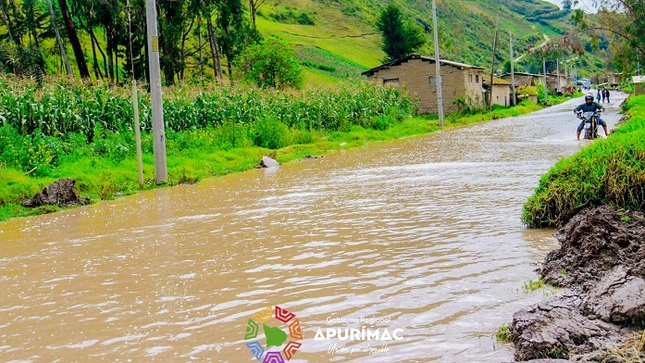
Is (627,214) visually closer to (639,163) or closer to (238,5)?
(639,163)

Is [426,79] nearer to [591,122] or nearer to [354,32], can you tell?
[591,122]

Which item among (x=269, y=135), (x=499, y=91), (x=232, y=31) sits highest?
(x=232, y=31)

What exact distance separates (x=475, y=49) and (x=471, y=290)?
140225mm

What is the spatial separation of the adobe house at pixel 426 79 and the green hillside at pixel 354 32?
18.5m

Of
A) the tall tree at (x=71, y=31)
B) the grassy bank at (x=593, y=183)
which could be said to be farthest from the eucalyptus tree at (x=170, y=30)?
the grassy bank at (x=593, y=183)

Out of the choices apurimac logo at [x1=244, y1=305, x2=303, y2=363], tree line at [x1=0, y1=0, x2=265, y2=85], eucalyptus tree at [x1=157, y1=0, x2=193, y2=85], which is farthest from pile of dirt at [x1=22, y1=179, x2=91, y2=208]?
eucalyptus tree at [x1=157, y1=0, x2=193, y2=85]

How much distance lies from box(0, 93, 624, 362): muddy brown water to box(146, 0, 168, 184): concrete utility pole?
3.32 meters

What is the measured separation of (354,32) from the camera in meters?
117

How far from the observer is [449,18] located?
153625 mm

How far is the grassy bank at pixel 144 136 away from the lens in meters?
15.3

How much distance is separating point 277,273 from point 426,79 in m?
45.4

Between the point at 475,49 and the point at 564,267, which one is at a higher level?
the point at 475,49

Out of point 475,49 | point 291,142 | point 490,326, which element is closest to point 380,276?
point 490,326

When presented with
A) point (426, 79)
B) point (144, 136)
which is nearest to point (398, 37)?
point (426, 79)
